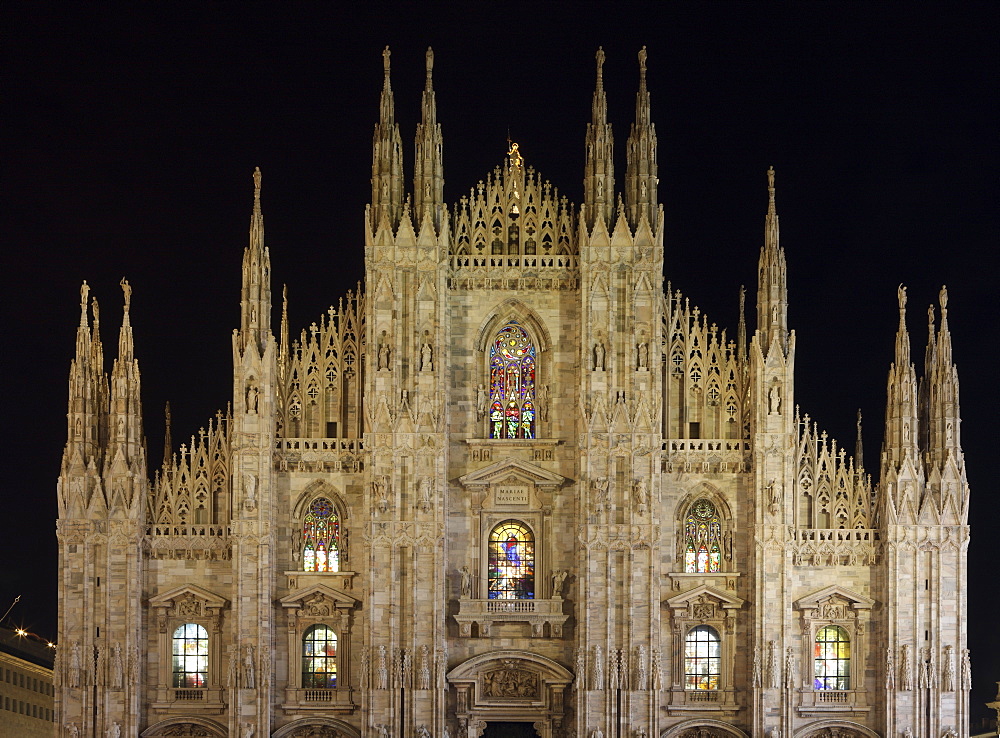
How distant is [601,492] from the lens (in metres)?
52.2

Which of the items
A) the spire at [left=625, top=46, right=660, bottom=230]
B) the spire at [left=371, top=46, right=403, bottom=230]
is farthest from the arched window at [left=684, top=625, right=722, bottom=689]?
the spire at [left=371, top=46, right=403, bottom=230]

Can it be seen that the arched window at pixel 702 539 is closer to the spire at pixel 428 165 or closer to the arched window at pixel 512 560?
the arched window at pixel 512 560

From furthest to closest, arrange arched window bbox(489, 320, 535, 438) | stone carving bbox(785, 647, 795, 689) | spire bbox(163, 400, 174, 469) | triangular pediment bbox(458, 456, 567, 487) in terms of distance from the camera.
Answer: spire bbox(163, 400, 174, 469), arched window bbox(489, 320, 535, 438), triangular pediment bbox(458, 456, 567, 487), stone carving bbox(785, 647, 795, 689)

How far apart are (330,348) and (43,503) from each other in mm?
15506

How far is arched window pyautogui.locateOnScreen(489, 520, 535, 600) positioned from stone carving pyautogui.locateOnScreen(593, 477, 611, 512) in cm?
297

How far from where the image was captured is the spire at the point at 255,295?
2089 inches

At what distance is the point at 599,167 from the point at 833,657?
59.8ft

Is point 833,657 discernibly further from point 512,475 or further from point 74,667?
point 74,667

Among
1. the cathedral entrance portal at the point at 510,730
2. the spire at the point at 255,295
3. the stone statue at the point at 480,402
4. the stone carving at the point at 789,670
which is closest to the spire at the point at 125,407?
the spire at the point at 255,295

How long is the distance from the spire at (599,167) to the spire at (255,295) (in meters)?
11.1

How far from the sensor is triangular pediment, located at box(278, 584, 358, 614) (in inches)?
2082

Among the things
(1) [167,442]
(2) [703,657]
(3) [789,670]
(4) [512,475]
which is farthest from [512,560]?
(1) [167,442]

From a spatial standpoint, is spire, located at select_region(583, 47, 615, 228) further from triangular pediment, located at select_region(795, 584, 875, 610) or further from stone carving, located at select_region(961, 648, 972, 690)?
stone carving, located at select_region(961, 648, 972, 690)

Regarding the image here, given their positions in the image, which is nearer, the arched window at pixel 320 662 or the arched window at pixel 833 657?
the arched window at pixel 833 657
